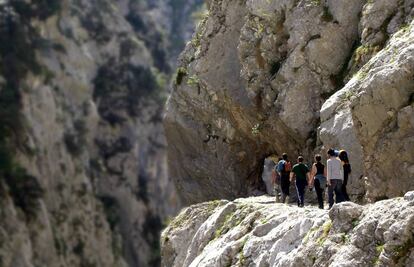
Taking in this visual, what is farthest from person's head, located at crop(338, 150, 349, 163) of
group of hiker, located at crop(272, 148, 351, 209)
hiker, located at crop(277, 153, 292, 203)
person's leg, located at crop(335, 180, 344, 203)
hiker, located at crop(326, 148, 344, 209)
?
hiker, located at crop(277, 153, 292, 203)

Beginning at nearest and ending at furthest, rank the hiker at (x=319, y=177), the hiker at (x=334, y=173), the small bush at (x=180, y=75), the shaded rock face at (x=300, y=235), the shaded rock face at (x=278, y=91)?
the shaded rock face at (x=300, y=235)
the hiker at (x=334, y=173)
the shaded rock face at (x=278, y=91)
the hiker at (x=319, y=177)
the small bush at (x=180, y=75)

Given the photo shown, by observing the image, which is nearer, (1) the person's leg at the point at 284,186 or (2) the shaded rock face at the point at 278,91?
(2) the shaded rock face at the point at 278,91

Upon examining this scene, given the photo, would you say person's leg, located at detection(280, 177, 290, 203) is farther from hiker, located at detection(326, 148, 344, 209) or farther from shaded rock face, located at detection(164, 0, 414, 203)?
hiker, located at detection(326, 148, 344, 209)

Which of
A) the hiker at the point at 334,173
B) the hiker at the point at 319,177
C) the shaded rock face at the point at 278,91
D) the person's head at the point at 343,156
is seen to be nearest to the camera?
the hiker at the point at 334,173

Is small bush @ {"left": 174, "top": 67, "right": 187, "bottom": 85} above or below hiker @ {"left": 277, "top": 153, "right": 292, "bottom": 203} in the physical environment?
above

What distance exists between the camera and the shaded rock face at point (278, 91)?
1273 centimetres

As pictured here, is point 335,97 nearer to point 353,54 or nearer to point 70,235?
point 353,54

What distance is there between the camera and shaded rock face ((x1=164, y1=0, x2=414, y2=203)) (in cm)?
1273

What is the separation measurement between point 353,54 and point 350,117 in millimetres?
3213

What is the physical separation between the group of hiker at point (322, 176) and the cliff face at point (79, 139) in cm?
3061

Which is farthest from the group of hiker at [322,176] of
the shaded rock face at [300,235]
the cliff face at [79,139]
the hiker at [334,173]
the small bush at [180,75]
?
the cliff face at [79,139]

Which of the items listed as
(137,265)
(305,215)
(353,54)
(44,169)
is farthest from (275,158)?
(137,265)

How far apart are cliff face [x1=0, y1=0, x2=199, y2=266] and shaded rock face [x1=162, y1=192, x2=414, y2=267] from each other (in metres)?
31.3

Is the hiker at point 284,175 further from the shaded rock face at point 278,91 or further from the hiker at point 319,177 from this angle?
the hiker at point 319,177
